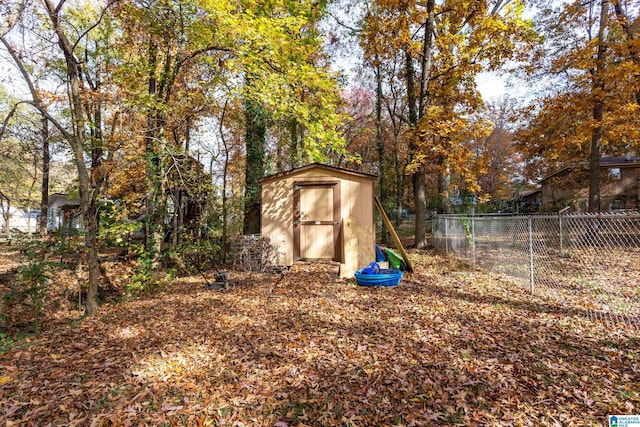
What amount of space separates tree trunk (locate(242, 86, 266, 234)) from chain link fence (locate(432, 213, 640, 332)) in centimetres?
626

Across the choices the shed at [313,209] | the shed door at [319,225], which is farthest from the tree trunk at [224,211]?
the shed door at [319,225]

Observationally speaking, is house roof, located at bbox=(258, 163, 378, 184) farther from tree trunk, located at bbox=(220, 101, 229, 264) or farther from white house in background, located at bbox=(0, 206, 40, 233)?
white house in background, located at bbox=(0, 206, 40, 233)

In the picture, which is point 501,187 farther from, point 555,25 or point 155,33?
point 155,33

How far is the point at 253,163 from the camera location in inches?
402

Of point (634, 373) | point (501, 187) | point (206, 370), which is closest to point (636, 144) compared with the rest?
point (634, 373)

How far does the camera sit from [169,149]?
241 inches

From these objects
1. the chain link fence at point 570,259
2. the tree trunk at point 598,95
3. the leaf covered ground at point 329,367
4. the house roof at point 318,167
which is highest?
the tree trunk at point 598,95

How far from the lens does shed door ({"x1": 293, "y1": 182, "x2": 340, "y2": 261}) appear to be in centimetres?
838

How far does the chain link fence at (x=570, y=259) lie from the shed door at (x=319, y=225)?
11.6ft

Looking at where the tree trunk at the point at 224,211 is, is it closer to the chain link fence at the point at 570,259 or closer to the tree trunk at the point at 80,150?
the tree trunk at the point at 80,150

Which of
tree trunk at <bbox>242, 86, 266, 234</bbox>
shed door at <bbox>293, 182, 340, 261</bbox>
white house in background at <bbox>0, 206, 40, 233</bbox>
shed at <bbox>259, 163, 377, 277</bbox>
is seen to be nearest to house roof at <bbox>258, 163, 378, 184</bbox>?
shed at <bbox>259, 163, 377, 277</bbox>

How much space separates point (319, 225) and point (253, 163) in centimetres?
352

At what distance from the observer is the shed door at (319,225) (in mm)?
8375

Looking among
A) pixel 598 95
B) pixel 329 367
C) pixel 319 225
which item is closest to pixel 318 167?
pixel 319 225
